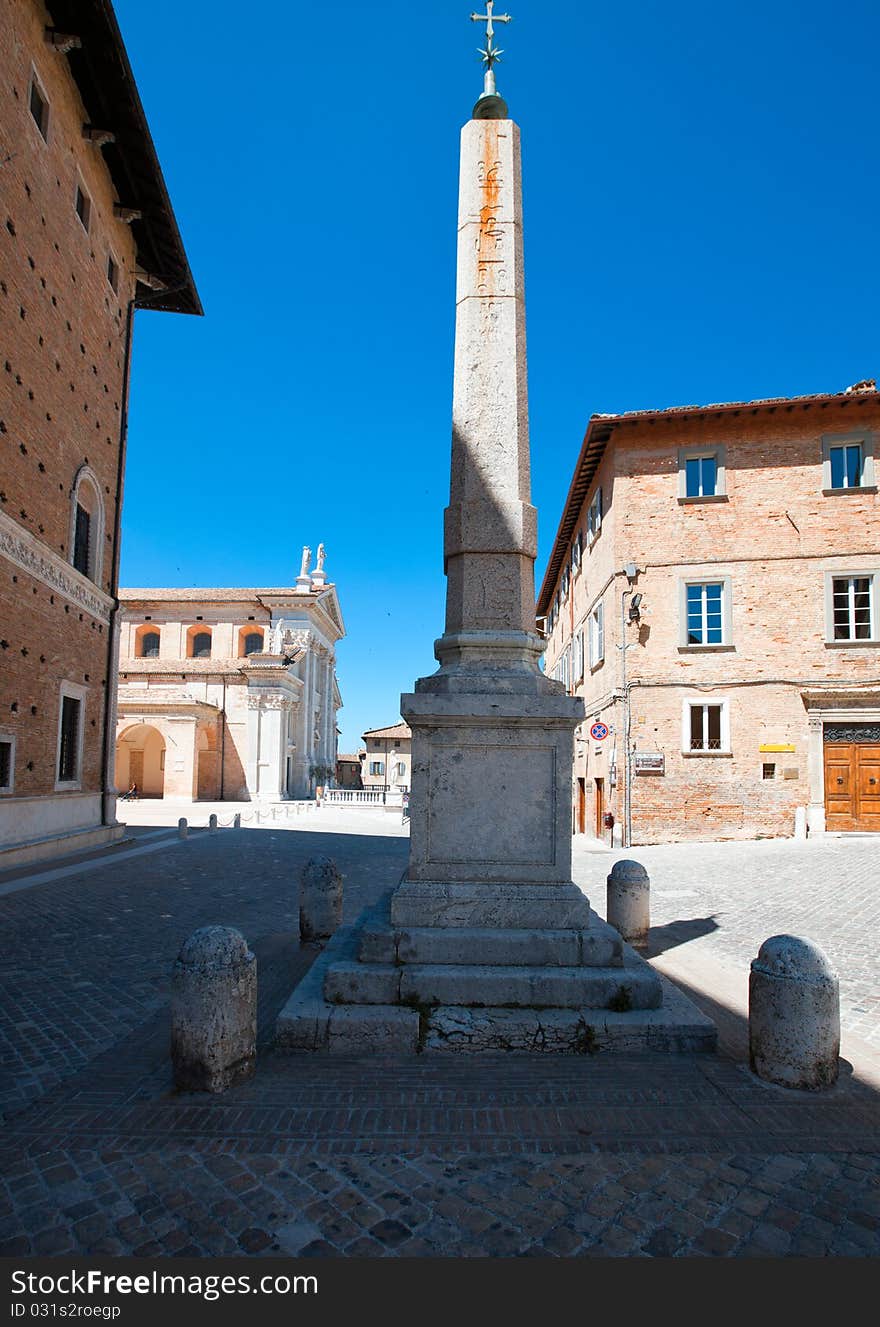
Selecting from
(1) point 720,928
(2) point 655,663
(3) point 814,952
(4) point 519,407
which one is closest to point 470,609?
(4) point 519,407

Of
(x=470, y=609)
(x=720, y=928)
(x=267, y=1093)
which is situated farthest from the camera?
(x=720, y=928)

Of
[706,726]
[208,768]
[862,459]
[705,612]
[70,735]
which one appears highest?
[862,459]

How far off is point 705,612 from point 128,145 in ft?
55.6

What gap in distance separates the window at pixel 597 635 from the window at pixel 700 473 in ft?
12.3

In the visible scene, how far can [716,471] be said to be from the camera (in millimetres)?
18984

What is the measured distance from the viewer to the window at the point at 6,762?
12.5m

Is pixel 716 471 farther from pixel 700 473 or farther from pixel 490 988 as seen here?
pixel 490 988

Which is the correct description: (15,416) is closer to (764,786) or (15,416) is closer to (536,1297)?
(536,1297)

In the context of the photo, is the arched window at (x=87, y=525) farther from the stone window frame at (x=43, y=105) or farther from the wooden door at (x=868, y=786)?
the wooden door at (x=868, y=786)

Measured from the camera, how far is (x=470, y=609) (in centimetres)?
512

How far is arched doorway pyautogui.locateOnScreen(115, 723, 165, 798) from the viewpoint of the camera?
138 ft

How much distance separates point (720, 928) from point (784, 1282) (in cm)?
614

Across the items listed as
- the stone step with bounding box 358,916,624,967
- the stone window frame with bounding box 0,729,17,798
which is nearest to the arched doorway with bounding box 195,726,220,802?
the stone window frame with bounding box 0,729,17,798

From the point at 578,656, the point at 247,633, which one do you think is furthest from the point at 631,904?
the point at 247,633
